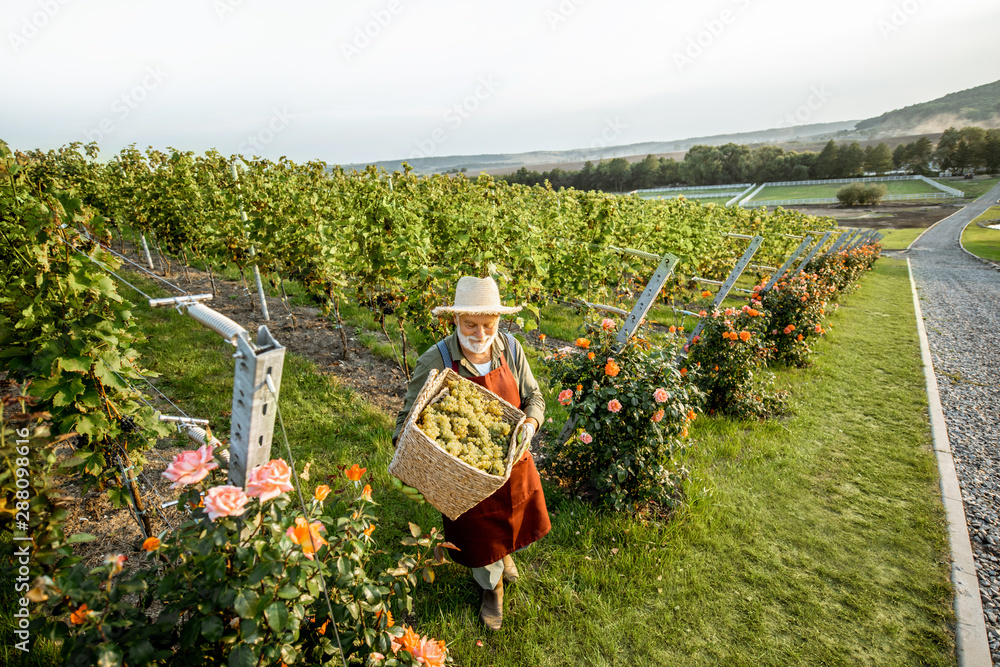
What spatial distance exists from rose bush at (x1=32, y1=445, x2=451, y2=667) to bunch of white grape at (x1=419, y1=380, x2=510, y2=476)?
0.64m

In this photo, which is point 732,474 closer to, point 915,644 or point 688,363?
point 688,363

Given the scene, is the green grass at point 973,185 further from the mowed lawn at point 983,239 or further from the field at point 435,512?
the field at point 435,512

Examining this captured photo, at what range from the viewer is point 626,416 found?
10.8 feet

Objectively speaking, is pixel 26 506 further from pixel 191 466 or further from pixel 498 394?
pixel 498 394

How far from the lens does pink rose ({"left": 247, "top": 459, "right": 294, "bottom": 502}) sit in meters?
1.18

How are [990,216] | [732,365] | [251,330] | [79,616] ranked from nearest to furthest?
[79,616]
[732,365]
[251,330]
[990,216]

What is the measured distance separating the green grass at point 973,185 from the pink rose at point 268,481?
70.6 m

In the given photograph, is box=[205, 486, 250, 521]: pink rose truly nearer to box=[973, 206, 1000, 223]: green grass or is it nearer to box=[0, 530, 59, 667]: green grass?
box=[0, 530, 59, 667]: green grass

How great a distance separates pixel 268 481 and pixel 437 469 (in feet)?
2.85

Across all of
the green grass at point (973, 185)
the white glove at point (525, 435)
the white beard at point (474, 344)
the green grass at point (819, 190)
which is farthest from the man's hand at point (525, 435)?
the green grass at point (973, 185)

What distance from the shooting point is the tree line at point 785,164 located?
2465 inches

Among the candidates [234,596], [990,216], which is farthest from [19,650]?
[990,216]

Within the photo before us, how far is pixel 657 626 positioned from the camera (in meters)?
2.62

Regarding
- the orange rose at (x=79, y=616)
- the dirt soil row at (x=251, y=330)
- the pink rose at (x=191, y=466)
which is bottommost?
the dirt soil row at (x=251, y=330)
